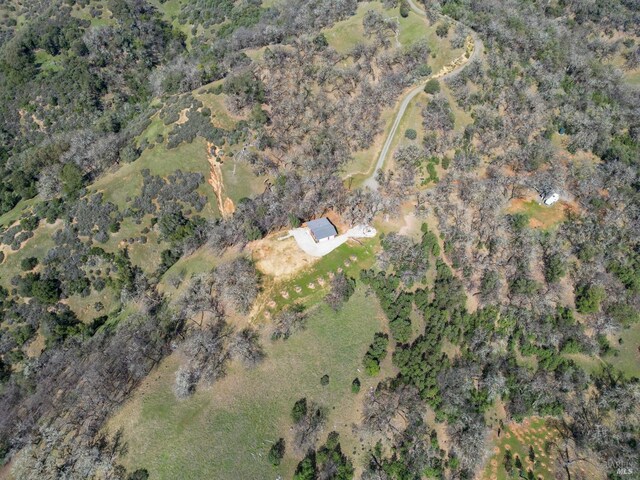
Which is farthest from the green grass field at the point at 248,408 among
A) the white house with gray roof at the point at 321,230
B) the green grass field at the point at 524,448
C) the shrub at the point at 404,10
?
the shrub at the point at 404,10

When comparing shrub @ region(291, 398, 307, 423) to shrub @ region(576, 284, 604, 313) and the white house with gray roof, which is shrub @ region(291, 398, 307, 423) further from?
shrub @ region(576, 284, 604, 313)

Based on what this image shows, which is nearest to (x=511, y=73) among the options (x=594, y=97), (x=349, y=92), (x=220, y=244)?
(x=594, y=97)

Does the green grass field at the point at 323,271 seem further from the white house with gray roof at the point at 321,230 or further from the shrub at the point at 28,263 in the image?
the shrub at the point at 28,263

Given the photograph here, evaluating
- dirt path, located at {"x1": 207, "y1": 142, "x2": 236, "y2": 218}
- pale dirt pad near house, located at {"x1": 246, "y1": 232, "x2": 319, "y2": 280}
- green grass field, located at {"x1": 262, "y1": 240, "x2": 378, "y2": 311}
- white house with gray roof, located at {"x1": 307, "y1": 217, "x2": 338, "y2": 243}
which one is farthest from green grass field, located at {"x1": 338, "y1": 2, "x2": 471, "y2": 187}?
dirt path, located at {"x1": 207, "y1": 142, "x2": 236, "y2": 218}

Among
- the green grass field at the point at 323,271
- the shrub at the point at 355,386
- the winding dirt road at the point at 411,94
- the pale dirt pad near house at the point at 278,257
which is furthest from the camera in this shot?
the winding dirt road at the point at 411,94

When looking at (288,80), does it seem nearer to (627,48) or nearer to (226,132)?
(226,132)

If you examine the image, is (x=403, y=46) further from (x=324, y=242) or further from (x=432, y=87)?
(x=324, y=242)

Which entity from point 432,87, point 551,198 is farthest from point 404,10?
point 551,198
